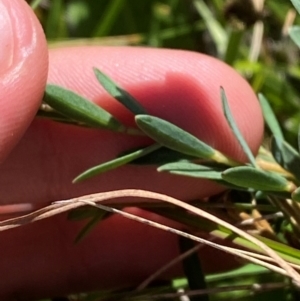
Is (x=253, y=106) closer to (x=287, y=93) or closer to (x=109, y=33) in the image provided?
(x=287, y=93)

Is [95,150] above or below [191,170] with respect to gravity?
below

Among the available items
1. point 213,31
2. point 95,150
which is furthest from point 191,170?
point 213,31

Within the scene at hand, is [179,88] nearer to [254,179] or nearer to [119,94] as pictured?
[119,94]

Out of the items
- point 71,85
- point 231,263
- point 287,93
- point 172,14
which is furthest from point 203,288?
point 172,14

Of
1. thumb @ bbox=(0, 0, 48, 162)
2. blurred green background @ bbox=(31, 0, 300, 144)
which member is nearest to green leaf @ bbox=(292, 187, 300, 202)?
thumb @ bbox=(0, 0, 48, 162)

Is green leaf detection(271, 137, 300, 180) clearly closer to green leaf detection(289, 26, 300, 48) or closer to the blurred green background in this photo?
green leaf detection(289, 26, 300, 48)

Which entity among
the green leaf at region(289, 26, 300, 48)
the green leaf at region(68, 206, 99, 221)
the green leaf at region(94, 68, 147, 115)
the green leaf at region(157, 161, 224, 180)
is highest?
the green leaf at region(289, 26, 300, 48)

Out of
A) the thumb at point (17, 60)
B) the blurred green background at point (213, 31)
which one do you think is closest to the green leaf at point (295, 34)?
the thumb at point (17, 60)
